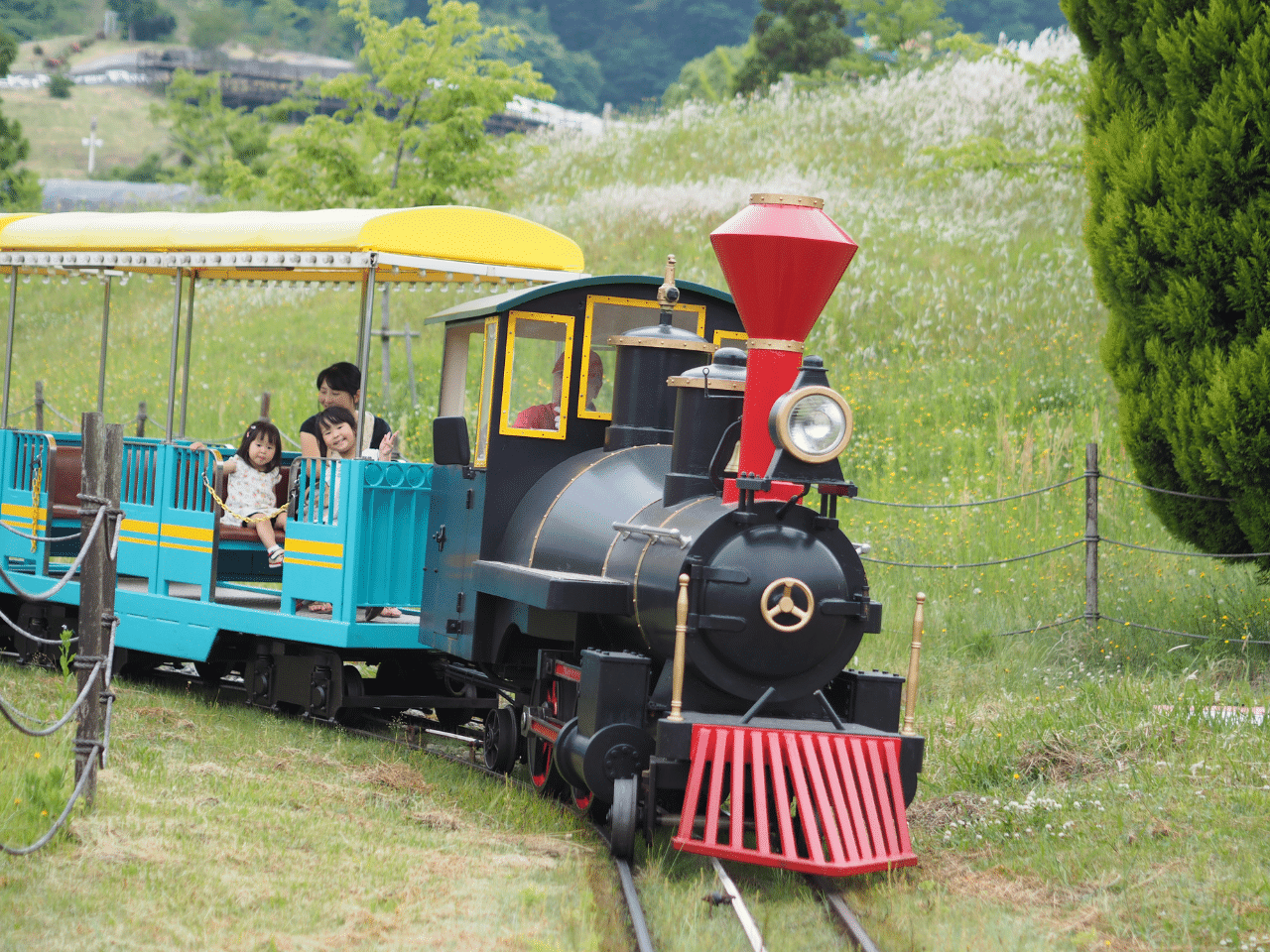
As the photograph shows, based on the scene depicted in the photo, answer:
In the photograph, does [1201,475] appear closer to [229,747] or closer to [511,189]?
[229,747]

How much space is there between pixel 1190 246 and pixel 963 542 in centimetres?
393

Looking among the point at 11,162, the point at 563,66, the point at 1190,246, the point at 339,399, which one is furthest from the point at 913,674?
the point at 563,66

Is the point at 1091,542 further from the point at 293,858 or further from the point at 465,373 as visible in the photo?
the point at 293,858

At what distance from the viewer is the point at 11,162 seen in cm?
3155

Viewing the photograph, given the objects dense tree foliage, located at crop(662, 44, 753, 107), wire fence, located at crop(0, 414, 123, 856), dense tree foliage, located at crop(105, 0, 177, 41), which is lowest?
wire fence, located at crop(0, 414, 123, 856)

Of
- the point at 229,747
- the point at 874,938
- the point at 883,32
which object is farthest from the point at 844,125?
the point at 874,938

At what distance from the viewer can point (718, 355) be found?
668 cm

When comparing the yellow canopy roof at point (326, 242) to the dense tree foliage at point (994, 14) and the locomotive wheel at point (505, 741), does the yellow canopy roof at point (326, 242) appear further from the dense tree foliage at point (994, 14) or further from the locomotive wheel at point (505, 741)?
the dense tree foliage at point (994, 14)

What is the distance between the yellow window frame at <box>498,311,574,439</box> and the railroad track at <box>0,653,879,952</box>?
180 cm

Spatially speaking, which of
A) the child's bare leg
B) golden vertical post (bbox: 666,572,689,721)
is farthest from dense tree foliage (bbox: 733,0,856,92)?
golden vertical post (bbox: 666,572,689,721)

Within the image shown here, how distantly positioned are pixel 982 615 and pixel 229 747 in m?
5.96

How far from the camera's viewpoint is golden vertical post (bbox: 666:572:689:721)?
19.0 feet

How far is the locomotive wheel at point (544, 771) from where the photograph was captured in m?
7.23

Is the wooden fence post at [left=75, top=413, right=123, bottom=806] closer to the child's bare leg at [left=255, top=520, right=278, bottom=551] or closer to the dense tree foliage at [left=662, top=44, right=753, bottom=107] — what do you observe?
the child's bare leg at [left=255, top=520, right=278, bottom=551]
